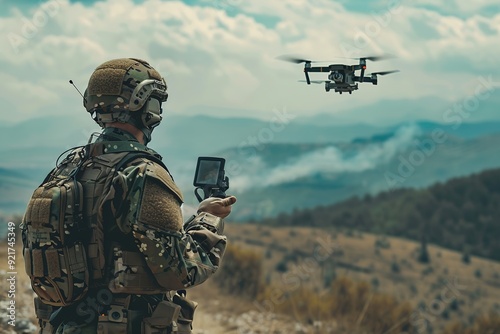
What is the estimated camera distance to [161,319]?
4.56 metres

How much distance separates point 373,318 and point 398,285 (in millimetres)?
23671

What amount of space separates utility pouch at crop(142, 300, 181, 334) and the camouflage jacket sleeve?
17 cm

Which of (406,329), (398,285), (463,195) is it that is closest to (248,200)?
(463,195)

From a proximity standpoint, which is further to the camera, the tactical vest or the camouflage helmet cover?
the camouflage helmet cover

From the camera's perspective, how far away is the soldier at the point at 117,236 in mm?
4375

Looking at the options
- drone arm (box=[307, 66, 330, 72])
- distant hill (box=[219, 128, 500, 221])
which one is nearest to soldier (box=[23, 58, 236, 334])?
drone arm (box=[307, 66, 330, 72])

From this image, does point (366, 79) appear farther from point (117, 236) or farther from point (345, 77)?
point (117, 236)

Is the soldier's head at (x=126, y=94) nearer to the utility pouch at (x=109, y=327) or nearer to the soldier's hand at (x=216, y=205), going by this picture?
the soldier's hand at (x=216, y=205)

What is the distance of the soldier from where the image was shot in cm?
438

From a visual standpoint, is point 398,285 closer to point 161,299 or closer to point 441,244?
point 441,244

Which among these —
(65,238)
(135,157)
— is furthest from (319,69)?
(65,238)

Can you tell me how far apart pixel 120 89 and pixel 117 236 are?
30.3 inches

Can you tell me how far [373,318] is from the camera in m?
15.0

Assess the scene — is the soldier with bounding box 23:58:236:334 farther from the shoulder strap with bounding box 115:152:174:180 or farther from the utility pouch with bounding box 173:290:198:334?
the utility pouch with bounding box 173:290:198:334
